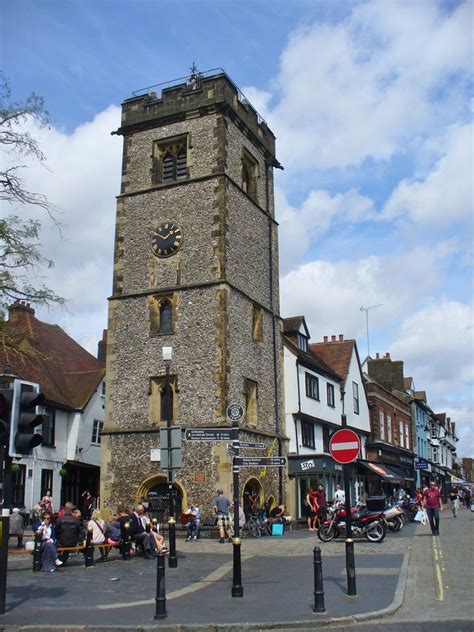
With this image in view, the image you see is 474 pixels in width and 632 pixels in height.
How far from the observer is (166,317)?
27.5 m

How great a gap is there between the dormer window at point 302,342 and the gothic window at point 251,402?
7.51 meters

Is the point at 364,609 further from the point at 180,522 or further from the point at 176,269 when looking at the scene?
the point at 176,269

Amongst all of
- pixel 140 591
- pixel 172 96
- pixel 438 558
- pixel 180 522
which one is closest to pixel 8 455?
pixel 140 591

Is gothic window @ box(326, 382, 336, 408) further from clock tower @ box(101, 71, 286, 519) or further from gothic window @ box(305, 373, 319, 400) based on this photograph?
clock tower @ box(101, 71, 286, 519)

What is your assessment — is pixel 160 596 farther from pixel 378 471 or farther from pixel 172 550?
pixel 378 471

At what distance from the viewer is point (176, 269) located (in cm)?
2770

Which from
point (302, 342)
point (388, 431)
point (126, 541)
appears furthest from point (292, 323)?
point (126, 541)

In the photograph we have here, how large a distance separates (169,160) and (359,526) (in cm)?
1712

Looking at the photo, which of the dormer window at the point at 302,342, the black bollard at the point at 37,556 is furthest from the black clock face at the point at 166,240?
the black bollard at the point at 37,556

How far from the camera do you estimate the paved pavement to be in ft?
31.6

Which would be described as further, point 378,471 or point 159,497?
Result: point 378,471

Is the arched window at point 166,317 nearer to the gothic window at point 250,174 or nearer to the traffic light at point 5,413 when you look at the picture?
the gothic window at point 250,174

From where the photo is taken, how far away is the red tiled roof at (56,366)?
1326 inches

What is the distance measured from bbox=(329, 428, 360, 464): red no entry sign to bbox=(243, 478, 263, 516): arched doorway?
47.5 feet
